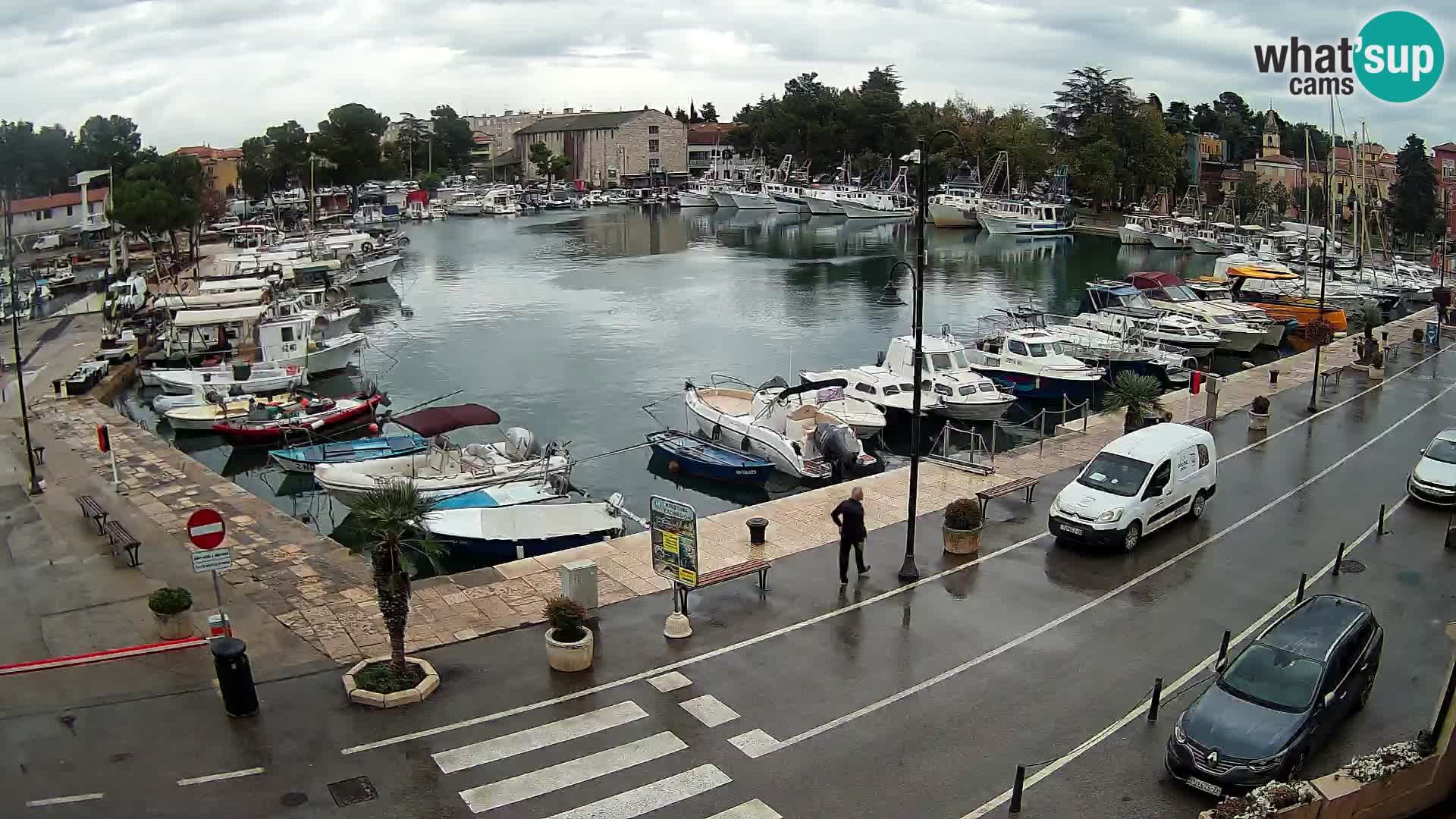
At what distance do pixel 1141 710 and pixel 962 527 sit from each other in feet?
20.0

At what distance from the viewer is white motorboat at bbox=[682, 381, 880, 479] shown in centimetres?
3019

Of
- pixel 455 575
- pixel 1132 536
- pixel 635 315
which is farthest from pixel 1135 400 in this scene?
pixel 635 315

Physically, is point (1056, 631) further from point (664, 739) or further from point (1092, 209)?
point (1092, 209)

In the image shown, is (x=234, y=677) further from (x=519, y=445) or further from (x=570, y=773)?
(x=519, y=445)

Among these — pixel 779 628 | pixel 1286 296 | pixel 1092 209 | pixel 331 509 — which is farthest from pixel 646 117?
pixel 779 628

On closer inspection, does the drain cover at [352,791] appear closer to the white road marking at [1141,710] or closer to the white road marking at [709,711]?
the white road marking at [709,711]

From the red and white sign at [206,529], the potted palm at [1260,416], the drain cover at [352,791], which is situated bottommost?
the drain cover at [352,791]

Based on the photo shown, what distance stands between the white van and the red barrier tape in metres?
15.1

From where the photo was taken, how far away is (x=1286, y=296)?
190 feet

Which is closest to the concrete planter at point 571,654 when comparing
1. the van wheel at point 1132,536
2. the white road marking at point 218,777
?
the white road marking at point 218,777

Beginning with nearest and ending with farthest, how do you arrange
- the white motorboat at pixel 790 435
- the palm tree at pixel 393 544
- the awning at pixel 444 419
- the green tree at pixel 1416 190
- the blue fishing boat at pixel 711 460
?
1. the palm tree at pixel 393 544
2. the awning at pixel 444 419
3. the white motorboat at pixel 790 435
4. the blue fishing boat at pixel 711 460
5. the green tree at pixel 1416 190

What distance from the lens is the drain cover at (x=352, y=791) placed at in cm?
1184

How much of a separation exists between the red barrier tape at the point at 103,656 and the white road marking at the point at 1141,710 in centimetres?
1185

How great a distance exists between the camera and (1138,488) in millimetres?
20062
